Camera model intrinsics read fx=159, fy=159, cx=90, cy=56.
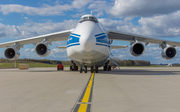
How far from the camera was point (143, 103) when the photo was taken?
3.42 meters

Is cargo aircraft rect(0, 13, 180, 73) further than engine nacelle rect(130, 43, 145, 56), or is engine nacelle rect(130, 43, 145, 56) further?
engine nacelle rect(130, 43, 145, 56)

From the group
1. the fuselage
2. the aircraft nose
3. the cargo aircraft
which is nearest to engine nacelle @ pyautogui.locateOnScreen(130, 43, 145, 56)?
the cargo aircraft

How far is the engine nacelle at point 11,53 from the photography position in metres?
14.1

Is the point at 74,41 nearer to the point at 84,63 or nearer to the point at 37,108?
the point at 84,63

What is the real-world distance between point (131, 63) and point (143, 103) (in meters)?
45.1

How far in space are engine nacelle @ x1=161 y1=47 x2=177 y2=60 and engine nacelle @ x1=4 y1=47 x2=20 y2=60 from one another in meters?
13.2

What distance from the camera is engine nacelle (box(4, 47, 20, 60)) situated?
46.2ft

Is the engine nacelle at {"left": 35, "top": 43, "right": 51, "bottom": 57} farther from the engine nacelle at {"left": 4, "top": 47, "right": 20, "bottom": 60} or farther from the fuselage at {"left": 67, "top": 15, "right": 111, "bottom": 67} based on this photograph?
→ the fuselage at {"left": 67, "top": 15, "right": 111, "bottom": 67}

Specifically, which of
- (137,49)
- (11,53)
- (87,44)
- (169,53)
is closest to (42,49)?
(11,53)

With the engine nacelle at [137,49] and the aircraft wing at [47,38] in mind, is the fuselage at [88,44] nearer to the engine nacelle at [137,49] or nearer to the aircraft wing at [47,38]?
the engine nacelle at [137,49]

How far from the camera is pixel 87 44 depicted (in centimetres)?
934

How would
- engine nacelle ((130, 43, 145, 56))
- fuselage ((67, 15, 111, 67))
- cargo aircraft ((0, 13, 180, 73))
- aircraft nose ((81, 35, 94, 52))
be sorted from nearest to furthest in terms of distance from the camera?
aircraft nose ((81, 35, 94, 52)), fuselage ((67, 15, 111, 67)), cargo aircraft ((0, 13, 180, 73)), engine nacelle ((130, 43, 145, 56))

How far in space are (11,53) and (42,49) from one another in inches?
114

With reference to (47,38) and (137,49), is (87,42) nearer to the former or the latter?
(137,49)
